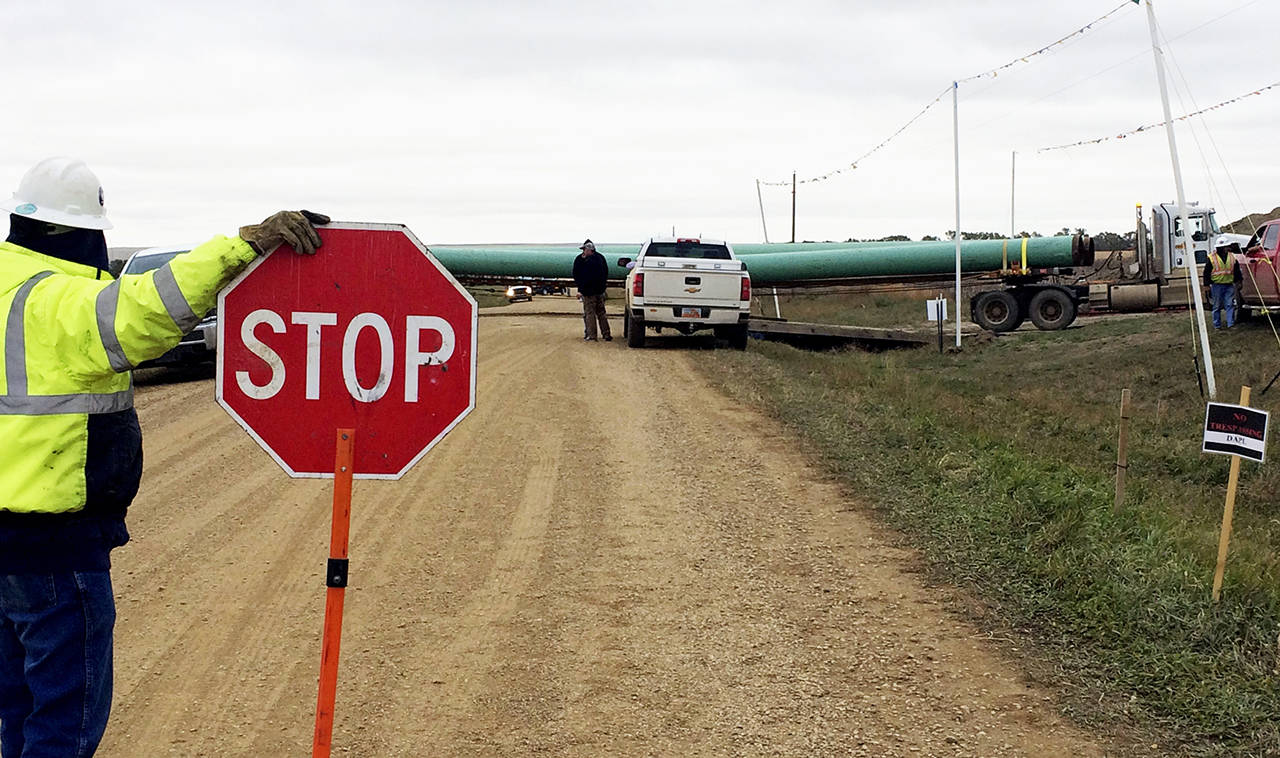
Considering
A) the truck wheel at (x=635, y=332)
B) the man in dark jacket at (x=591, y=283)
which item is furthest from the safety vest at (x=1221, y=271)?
the man in dark jacket at (x=591, y=283)

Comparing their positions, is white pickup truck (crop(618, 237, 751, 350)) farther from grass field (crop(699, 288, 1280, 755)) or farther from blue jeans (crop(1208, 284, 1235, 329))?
blue jeans (crop(1208, 284, 1235, 329))

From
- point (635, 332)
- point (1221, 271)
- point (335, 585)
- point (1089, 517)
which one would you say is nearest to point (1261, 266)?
point (1221, 271)

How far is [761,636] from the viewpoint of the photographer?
249 inches

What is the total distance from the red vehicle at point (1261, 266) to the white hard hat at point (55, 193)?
21419mm

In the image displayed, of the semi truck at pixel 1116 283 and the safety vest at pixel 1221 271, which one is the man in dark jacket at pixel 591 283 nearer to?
the safety vest at pixel 1221 271

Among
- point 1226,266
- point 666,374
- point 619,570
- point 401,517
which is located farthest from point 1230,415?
point 1226,266

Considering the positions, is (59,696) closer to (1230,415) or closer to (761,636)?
(761,636)

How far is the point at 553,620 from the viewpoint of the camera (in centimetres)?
659

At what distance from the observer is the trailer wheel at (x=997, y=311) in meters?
30.6

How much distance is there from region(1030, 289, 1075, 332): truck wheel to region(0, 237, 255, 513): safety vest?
94.9 feet

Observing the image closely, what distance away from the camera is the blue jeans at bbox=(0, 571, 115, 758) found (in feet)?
11.2

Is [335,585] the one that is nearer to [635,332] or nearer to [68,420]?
[68,420]

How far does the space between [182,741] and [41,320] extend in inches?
96.3

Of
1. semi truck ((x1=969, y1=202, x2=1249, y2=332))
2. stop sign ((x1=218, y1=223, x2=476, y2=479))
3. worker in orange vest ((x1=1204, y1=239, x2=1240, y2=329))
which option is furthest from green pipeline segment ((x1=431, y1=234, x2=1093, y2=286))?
stop sign ((x1=218, y1=223, x2=476, y2=479))
